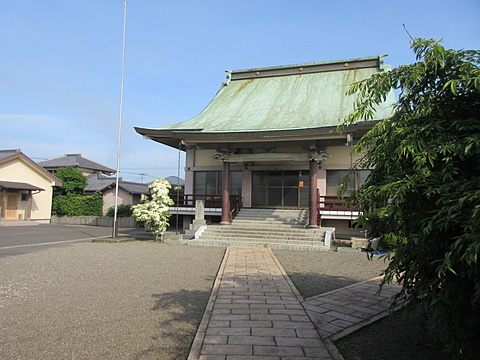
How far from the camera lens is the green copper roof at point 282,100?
1574 cm

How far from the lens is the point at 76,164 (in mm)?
40625

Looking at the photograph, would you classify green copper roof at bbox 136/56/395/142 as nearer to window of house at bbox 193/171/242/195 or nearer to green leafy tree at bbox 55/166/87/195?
window of house at bbox 193/171/242/195

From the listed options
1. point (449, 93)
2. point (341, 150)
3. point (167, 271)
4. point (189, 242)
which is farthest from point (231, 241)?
point (449, 93)

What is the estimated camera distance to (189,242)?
13.6m

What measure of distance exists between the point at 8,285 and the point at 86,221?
23.8 m

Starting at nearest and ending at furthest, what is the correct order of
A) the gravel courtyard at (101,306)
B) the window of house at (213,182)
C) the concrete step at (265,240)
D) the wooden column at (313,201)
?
the gravel courtyard at (101,306)
the concrete step at (265,240)
the wooden column at (313,201)
the window of house at (213,182)

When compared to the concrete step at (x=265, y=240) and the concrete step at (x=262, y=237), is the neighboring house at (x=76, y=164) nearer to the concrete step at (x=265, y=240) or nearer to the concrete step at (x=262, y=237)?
the concrete step at (x=262, y=237)

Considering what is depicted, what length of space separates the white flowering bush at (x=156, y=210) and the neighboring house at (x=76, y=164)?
30.5m

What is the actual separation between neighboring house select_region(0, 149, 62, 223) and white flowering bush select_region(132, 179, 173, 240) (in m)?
18.1

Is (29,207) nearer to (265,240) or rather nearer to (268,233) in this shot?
(268,233)

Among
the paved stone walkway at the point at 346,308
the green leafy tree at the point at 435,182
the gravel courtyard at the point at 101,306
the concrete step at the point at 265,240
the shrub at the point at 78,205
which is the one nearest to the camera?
the green leafy tree at the point at 435,182

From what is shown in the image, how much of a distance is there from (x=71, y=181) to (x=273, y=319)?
31.7 m

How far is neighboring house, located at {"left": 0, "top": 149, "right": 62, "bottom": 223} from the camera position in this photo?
27.3m

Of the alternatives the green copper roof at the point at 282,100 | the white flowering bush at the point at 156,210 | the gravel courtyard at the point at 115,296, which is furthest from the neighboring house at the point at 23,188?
the gravel courtyard at the point at 115,296
